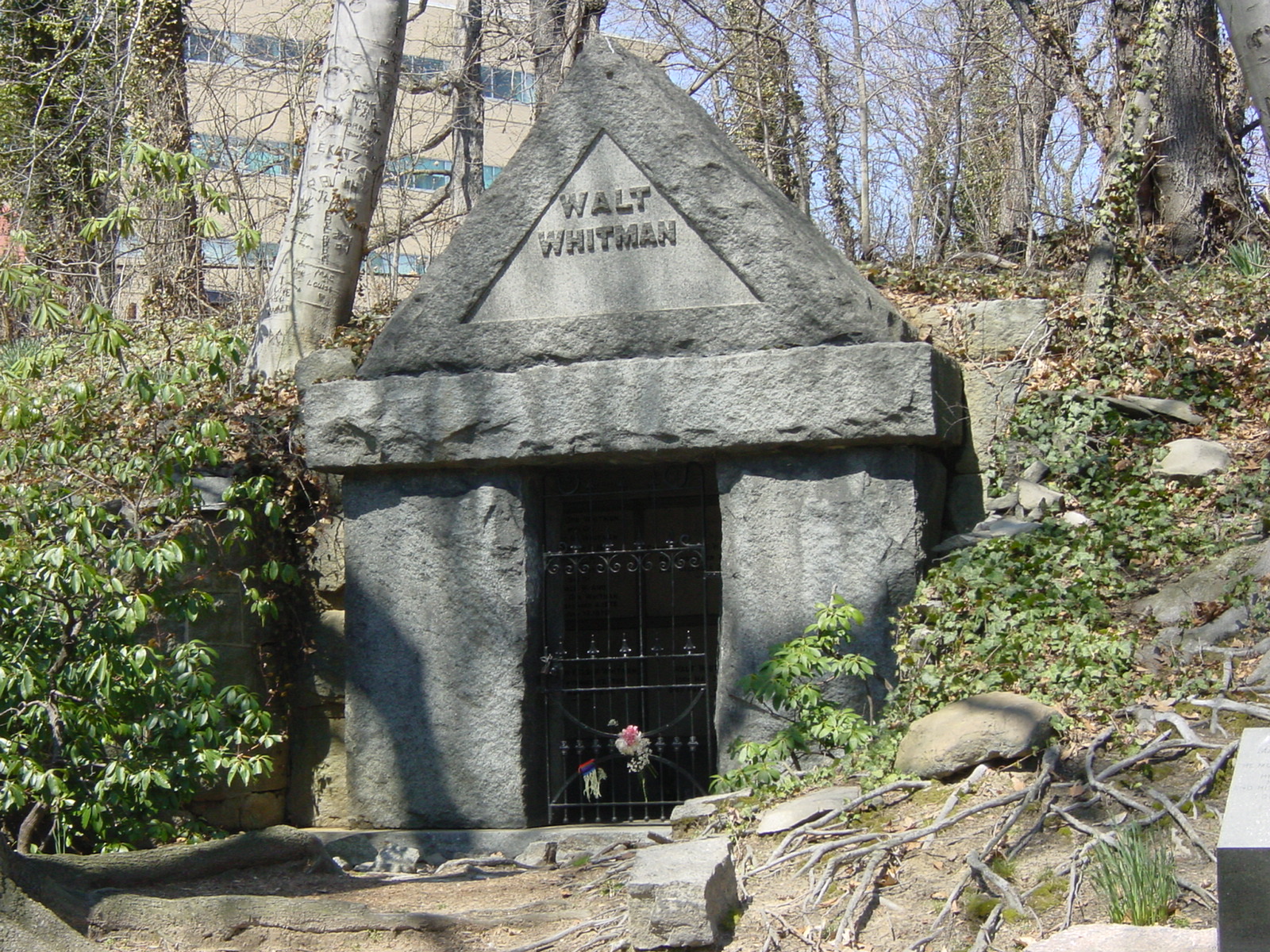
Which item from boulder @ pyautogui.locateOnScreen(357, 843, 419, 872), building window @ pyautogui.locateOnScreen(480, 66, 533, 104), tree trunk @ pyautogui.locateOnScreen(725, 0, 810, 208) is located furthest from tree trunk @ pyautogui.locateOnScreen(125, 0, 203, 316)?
boulder @ pyautogui.locateOnScreen(357, 843, 419, 872)

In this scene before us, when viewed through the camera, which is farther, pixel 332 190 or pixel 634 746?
pixel 332 190

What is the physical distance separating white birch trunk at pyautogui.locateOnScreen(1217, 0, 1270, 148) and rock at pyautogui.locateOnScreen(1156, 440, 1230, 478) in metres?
1.45

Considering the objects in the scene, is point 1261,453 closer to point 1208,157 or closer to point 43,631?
point 1208,157

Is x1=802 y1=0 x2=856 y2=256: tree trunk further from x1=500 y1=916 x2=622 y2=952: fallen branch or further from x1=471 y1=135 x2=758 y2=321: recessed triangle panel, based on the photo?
x1=500 y1=916 x2=622 y2=952: fallen branch

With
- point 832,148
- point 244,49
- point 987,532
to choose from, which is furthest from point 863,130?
point 987,532

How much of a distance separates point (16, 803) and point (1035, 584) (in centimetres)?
353

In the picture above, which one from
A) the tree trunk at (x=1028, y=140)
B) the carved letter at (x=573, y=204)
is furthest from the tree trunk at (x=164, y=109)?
the tree trunk at (x=1028, y=140)

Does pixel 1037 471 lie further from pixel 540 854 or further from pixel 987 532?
pixel 540 854

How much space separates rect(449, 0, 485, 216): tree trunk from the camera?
1080 centimetres

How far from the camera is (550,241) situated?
5.23 meters

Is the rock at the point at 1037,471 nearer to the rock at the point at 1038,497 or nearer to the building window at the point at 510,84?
the rock at the point at 1038,497

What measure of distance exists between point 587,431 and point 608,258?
76 centimetres

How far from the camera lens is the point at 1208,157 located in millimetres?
8211

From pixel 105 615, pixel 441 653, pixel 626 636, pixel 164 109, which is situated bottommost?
pixel 626 636
